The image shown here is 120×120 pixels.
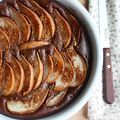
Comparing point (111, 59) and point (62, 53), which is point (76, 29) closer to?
point (62, 53)

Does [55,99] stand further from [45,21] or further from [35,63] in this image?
[45,21]

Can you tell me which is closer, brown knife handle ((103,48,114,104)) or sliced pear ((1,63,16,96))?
sliced pear ((1,63,16,96))

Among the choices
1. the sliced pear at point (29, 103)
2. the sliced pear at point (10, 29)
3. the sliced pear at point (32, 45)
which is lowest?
the sliced pear at point (29, 103)

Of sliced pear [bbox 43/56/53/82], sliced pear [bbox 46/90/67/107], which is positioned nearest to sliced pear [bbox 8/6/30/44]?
sliced pear [bbox 43/56/53/82]

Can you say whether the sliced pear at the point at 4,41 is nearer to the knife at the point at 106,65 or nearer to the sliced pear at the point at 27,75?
the sliced pear at the point at 27,75

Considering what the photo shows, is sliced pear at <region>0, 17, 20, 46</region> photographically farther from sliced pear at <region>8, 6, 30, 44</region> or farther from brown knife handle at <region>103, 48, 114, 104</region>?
brown knife handle at <region>103, 48, 114, 104</region>

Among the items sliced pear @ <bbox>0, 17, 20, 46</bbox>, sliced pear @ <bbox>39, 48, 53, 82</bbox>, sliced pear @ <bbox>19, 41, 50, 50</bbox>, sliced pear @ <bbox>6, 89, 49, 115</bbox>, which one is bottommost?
sliced pear @ <bbox>6, 89, 49, 115</bbox>

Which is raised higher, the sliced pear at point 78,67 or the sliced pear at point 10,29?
the sliced pear at point 10,29

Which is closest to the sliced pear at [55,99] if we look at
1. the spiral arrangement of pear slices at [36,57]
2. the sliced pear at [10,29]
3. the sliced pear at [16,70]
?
the spiral arrangement of pear slices at [36,57]
